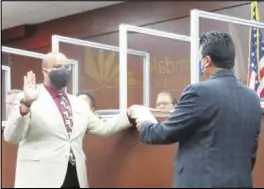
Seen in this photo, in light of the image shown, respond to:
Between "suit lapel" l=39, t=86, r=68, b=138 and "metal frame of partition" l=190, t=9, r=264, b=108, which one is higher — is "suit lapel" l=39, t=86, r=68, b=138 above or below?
below

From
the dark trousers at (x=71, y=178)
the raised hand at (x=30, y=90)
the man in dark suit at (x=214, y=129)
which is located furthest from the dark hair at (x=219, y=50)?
the dark trousers at (x=71, y=178)

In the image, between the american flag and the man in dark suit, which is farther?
the american flag

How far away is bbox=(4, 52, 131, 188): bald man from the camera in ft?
11.1

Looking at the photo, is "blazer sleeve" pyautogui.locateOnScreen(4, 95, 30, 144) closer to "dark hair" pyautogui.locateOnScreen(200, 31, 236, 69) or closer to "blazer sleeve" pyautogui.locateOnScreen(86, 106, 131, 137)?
"blazer sleeve" pyautogui.locateOnScreen(86, 106, 131, 137)

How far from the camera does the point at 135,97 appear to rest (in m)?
4.64

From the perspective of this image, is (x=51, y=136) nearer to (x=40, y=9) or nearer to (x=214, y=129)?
(x=214, y=129)

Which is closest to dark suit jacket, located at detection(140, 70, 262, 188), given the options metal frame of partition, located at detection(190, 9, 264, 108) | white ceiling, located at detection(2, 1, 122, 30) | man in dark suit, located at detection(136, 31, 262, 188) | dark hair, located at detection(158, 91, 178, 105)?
man in dark suit, located at detection(136, 31, 262, 188)

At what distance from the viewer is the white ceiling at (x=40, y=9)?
23.7ft

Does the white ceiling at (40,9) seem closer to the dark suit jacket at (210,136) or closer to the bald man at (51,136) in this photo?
the bald man at (51,136)

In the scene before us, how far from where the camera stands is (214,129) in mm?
2227

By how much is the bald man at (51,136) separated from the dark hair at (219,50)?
50.9 inches

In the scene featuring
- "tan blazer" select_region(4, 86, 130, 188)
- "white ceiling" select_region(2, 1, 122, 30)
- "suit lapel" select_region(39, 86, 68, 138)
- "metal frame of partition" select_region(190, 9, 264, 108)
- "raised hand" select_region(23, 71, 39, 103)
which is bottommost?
"tan blazer" select_region(4, 86, 130, 188)

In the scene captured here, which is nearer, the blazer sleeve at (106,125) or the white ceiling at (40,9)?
the blazer sleeve at (106,125)

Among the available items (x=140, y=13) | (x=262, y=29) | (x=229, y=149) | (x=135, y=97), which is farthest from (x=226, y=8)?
(x=229, y=149)
